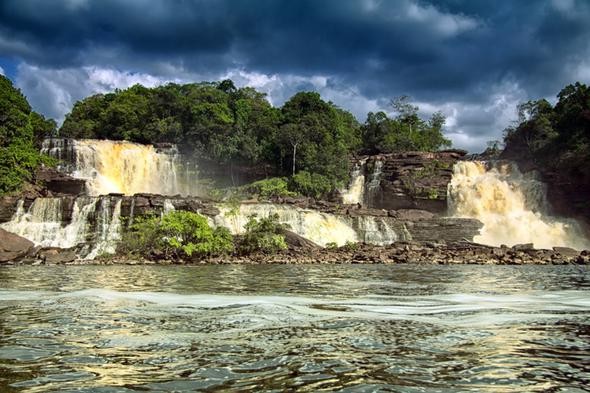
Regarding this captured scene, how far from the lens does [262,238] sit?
36.6m

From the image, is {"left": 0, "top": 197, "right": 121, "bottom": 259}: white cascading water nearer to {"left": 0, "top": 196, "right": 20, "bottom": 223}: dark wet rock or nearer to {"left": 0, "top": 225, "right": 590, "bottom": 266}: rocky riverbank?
{"left": 0, "top": 196, "right": 20, "bottom": 223}: dark wet rock

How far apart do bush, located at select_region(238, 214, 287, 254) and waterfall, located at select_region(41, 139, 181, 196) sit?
17.8 metres

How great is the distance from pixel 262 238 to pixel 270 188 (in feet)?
62.6

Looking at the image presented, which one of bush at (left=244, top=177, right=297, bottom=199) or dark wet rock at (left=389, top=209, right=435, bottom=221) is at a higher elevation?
bush at (left=244, top=177, right=297, bottom=199)

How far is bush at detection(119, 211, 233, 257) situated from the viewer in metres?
34.3

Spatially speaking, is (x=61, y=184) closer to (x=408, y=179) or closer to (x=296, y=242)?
(x=296, y=242)

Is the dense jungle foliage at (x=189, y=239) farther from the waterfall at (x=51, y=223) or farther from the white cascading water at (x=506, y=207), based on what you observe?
the white cascading water at (x=506, y=207)

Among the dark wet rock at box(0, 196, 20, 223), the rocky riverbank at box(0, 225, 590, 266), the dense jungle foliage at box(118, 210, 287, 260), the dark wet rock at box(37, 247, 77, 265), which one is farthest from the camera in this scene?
the dark wet rock at box(0, 196, 20, 223)

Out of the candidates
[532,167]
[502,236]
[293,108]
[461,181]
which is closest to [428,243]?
[502,236]

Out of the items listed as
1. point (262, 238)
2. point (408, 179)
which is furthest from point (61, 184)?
point (408, 179)

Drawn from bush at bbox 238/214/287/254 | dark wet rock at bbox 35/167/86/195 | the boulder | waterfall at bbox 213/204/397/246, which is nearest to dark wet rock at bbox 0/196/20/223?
the boulder

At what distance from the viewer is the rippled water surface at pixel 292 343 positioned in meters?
4.91

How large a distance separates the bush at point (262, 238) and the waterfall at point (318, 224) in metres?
3.18

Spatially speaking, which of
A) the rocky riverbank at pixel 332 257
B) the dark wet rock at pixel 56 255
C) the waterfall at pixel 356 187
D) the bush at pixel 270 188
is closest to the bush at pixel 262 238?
the rocky riverbank at pixel 332 257
